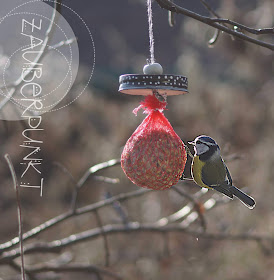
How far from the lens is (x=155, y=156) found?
1.37 m

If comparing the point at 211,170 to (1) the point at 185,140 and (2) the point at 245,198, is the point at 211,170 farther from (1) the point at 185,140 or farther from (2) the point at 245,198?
(1) the point at 185,140

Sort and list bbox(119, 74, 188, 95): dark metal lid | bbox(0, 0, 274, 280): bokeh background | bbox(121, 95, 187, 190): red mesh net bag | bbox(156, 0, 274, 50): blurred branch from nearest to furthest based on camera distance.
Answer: bbox(156, 0, 274, 50): blurred branch → bbox(119, 74, 188, 95): dark metal lid → bbox(121, 95, 187, 190): red mesh net bag → bbox(0, 0, 274, 280): bokeh background

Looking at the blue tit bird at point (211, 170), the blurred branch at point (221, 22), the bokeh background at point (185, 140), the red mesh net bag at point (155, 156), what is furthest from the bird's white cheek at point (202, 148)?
the bokeh background at point (185, 140)

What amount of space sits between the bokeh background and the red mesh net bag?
9.60 feet

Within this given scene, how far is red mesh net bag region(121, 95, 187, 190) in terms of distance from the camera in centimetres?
136

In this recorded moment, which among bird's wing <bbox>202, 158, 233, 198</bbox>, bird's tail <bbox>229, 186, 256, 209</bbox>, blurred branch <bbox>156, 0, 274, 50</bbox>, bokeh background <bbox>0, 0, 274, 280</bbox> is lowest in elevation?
bokeh background <bbox>0, 0, 274, 280</bbox>

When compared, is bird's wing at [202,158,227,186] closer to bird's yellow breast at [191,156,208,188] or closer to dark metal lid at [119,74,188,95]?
bird's yellow breast at [191,156,208,188]

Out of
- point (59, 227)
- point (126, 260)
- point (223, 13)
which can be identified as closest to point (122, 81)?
point (126, 260)

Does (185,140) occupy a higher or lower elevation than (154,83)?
lower

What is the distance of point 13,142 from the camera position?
5.66 m

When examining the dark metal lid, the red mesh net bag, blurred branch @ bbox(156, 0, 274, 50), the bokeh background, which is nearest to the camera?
blurred branch @ bbox(156, 0, 274, 50)

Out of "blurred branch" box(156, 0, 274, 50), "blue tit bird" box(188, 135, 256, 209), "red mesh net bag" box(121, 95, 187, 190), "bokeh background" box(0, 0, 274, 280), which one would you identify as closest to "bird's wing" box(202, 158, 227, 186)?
"blue tit bird" box(188, 135, 256, 209)

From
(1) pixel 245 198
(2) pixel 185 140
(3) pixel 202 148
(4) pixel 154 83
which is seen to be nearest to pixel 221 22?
(4) pixel 154 83

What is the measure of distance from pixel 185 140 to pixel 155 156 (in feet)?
15.0
